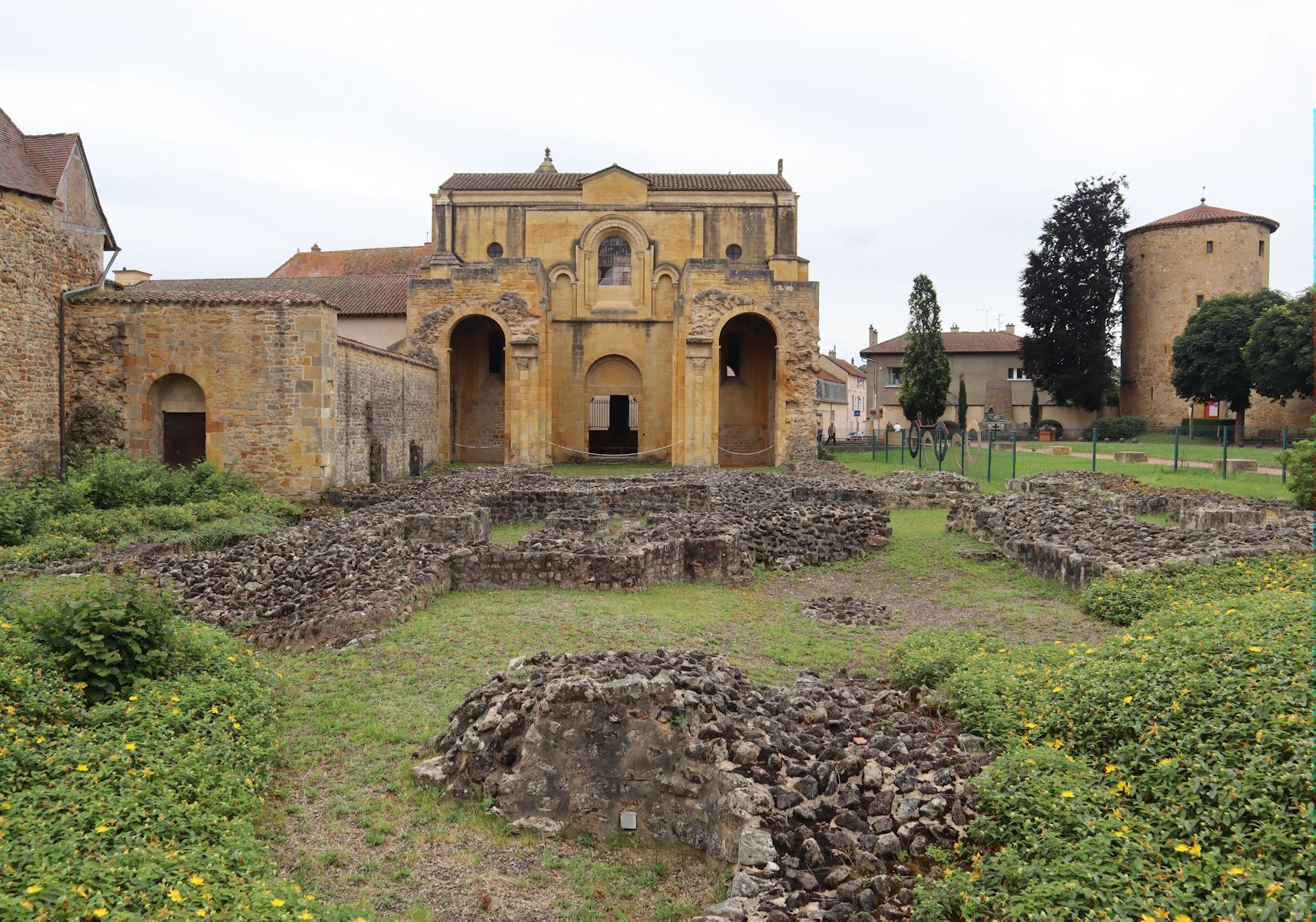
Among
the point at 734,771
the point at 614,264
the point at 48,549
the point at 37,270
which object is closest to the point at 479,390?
the point at 614,264

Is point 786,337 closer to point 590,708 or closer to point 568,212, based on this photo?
point 568,212

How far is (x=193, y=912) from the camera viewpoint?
368 centimetres

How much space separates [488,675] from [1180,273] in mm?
56159

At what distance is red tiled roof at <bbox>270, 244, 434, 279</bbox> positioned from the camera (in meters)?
43.9

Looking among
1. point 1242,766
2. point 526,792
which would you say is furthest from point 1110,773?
point 526,792

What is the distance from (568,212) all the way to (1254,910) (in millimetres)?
33899

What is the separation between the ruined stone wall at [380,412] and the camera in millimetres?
19594

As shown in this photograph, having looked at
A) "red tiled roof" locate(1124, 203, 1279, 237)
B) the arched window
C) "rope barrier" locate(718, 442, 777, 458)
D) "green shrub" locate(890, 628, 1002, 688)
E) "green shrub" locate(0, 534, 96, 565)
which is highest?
"red tiled roof" locate(1124, 203, 1279, 237)

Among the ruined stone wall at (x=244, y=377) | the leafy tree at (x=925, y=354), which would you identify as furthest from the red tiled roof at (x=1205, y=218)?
the ruined stone wall at (x=244, y=377)

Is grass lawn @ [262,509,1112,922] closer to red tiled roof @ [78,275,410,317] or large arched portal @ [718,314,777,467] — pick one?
large arched portal @ [718,314,777,467]

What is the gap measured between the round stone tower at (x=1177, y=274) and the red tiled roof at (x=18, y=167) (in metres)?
54.5

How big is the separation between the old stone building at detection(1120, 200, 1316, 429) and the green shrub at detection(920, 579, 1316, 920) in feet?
172

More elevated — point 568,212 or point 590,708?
point 568,212

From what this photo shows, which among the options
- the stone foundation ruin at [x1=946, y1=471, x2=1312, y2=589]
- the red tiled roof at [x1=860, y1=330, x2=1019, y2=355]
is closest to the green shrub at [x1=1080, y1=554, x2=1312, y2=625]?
the stone foundation ruin at [x1=946, y1=471, x2=1312, y2=589]
